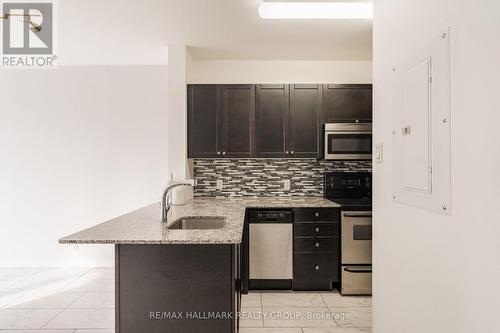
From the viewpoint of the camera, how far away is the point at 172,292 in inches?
64.8

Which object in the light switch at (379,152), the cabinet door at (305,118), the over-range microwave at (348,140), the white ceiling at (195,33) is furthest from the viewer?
the cabinet door at (305,118)

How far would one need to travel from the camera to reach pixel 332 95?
348 centimetres

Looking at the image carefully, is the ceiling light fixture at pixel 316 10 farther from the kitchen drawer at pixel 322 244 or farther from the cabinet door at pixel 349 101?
the kitchen drawer at pixel 322 244

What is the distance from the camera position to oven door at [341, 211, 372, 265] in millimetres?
3133

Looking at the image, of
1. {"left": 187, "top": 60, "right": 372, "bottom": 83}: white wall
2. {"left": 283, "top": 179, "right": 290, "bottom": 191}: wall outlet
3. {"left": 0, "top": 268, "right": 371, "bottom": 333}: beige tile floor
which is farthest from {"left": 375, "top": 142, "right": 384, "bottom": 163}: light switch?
{"left": 187, "top": 60, "right": 372, "bottom": 83}: white wall

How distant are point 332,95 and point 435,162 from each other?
2.26 meters

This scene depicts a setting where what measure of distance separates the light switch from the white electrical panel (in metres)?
0.20

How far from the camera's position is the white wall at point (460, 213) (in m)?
1.03

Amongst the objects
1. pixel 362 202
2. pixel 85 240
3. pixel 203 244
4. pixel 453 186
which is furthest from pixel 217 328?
pixel 362 202

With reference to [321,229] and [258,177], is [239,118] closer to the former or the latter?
[258,177]

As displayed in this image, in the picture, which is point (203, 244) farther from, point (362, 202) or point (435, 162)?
point (362, 202)

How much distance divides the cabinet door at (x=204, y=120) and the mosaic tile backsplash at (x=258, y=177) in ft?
1.14

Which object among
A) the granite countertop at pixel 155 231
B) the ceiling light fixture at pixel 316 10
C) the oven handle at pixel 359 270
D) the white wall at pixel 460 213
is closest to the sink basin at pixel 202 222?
the granite countertop at pixel 155 231

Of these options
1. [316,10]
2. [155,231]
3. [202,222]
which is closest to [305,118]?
[316,10]
